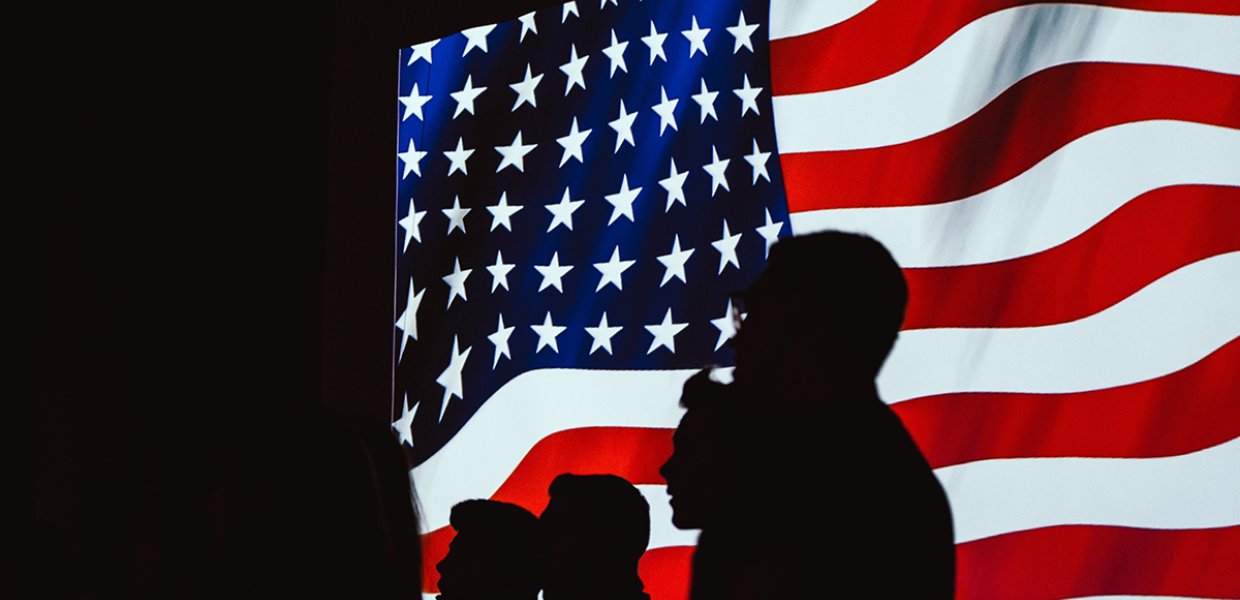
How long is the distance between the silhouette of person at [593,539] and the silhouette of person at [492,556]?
5cm

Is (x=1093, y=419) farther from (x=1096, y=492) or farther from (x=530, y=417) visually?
(x=530, y=417)

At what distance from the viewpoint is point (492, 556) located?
2.53 m

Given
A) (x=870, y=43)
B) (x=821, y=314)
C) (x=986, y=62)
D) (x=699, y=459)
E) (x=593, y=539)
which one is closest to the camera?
(x=821, y=314)

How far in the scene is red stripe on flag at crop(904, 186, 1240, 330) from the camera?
2668mm

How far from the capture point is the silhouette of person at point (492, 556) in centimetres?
249

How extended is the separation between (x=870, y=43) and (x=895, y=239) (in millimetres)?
544

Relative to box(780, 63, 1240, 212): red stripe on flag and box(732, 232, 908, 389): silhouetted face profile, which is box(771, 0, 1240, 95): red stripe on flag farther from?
box(732, 232, 908, 389): silhouetted face profile

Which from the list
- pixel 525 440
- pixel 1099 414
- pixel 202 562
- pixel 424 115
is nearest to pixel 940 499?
pixel 202 562

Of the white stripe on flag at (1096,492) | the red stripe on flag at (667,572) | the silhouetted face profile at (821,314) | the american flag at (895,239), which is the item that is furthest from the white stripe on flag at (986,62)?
the silhouetted face profile at (821,314)

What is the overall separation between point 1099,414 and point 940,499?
1573mm

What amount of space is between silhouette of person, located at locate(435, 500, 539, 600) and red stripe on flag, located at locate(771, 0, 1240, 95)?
1427 millimetres

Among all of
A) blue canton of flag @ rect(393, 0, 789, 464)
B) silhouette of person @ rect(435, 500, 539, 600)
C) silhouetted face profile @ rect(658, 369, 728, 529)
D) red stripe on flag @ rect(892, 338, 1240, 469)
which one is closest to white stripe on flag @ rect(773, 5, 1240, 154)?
blue canton of flag @ rect(393, 0, 789, 464)

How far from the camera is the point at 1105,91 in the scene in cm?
281

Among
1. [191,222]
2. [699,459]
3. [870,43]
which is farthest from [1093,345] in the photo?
[191,222]
